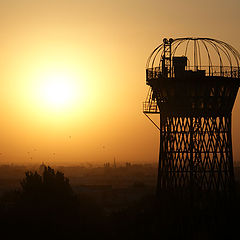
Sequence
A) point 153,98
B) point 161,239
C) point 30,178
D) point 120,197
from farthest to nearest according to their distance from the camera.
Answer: point 120,197 < point 30,178 < point 153,98 < point 161,239

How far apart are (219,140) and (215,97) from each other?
3.98 meters

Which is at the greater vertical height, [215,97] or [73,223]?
[215,97]

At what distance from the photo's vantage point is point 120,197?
14438cm

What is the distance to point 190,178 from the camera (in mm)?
57188

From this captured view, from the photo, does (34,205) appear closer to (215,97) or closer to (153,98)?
(153,98)

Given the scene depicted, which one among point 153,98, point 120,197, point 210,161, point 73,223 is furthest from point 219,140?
A: point 120,197

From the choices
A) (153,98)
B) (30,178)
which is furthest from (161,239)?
(30,178)

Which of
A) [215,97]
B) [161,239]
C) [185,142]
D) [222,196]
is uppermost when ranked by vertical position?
[215,97]

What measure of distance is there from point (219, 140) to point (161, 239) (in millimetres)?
10192

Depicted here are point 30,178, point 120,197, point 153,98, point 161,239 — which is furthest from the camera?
point 120,197

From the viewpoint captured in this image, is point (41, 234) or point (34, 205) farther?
point (34, 205)

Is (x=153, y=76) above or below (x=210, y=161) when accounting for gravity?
above

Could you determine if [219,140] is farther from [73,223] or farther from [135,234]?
[73,223]

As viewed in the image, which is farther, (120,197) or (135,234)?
(120,197)
